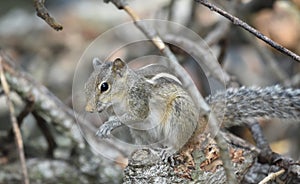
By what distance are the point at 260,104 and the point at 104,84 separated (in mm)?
518

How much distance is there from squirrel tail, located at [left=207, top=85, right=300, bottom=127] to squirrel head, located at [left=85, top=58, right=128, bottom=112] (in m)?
0.40

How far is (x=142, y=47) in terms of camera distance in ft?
8.41

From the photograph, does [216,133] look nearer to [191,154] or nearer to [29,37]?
[191,154]

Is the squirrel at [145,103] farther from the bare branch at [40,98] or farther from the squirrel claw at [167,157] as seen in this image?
the bare branch at [40,98]

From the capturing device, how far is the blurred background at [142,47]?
7.21 feet

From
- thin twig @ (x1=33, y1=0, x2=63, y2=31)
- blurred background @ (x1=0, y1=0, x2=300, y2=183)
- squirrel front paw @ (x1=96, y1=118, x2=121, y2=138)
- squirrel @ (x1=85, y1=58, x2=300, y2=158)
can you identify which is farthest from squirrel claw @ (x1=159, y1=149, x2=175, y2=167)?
blurred background @ (x1=0, y1=0, x2=300, y2=183)

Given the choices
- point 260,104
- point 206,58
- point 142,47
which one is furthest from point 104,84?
A: point 142,47

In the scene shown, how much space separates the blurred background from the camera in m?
2.20

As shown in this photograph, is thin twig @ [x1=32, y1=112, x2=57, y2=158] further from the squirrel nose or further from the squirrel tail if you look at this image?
the squirrel nose

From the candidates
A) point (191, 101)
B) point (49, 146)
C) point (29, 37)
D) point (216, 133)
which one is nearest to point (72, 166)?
point (49, 146)

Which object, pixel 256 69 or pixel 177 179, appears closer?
pixel 177 179

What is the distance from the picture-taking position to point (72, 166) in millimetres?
1947

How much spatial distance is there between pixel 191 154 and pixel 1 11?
2.52 m

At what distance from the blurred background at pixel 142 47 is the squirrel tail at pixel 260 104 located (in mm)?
427
